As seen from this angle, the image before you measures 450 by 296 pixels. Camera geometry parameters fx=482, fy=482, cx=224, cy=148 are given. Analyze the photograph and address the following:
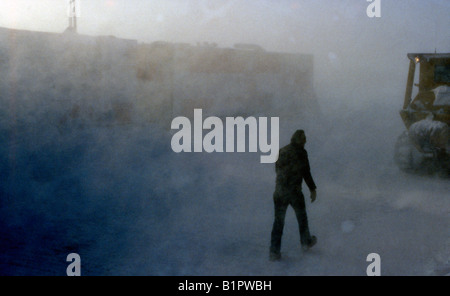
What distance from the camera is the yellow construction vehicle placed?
35.7ft

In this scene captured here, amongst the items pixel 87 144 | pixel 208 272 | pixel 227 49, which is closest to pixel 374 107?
pixel 227 49

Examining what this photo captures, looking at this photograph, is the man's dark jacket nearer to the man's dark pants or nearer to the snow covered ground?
the man's dark pants

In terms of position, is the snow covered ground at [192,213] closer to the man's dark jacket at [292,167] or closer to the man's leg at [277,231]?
the man's leg at [277,231]

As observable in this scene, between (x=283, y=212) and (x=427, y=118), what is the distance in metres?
6.80

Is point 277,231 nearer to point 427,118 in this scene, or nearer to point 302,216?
point 302,216

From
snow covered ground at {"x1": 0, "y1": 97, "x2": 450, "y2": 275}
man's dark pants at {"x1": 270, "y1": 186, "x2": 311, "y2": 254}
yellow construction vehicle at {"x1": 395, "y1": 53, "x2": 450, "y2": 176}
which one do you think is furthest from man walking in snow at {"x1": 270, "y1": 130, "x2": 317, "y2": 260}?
yellow construction vehicle at {"x1": 395, "y1": 53, "x2": 450, "y2": 176}

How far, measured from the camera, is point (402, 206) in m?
8.44

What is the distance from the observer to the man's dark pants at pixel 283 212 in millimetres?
5926

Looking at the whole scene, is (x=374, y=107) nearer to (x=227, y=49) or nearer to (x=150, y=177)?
(x=227, y=49)

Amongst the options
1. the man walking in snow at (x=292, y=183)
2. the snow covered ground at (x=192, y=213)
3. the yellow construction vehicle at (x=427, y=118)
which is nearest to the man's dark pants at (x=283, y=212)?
the man walking in snow at (x=292, y=183)

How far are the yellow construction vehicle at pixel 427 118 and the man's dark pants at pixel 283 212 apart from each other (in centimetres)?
607

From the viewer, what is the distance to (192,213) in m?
8.20

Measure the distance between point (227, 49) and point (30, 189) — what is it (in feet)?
53.2

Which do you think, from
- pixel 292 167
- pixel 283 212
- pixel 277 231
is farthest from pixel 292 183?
pixel 277 231
